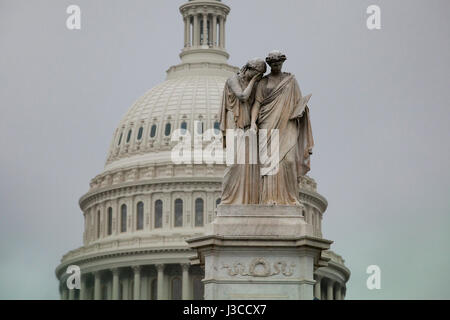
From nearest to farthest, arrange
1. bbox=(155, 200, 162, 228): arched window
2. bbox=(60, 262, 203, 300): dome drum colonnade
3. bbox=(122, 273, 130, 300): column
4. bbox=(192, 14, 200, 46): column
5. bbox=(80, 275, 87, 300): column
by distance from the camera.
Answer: bbox=(60, 262, 203, 300): dome drum colonnade
bbox=(122, 273, 130, 300): column
bbox=(155, 200, 162, 228): arched window
bbox=(80, 275, 87, 300): column
bbox=(192, 14, 200, 46): column

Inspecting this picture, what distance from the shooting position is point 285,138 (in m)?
24.0

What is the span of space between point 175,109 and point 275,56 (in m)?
151

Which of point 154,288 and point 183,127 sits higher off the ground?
point 183,127

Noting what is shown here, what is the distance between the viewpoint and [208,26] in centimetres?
18712

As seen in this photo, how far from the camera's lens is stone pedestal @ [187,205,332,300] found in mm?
22719

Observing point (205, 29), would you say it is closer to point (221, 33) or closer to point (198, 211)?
point (221, 33)

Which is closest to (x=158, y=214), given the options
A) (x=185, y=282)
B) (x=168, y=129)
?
(x=168, y=129)

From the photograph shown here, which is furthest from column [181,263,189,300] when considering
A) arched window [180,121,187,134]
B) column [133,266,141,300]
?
arched window [180,121,187,134]

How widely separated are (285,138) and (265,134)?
337 mm

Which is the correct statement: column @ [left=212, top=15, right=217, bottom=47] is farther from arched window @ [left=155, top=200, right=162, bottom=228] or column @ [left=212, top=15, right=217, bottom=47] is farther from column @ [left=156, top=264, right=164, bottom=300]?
column @ [left=156, top=264, right=164, bottom=300]

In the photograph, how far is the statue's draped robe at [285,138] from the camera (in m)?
23.7

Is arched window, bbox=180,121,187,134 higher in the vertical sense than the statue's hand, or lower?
higher

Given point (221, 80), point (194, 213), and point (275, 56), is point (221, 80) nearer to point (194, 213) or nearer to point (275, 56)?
point (194, 213)
